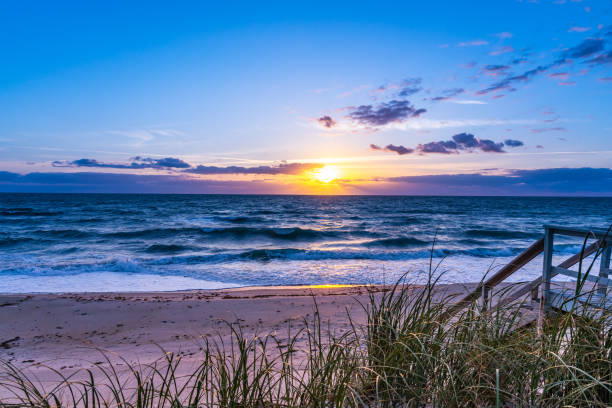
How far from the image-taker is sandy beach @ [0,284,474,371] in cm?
611

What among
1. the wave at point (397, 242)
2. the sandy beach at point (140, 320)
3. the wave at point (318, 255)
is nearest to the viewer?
the sandy beach at point (140, 320)

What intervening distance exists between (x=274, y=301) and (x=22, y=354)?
5.13 m

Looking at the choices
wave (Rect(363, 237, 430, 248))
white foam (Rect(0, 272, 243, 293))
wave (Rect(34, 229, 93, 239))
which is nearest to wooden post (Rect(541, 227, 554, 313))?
white foam (Rect(0, 272, 243, 293))

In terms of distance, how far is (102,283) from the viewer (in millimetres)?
11938

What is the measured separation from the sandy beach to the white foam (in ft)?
3.25

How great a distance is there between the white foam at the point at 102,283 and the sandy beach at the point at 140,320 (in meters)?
0.99

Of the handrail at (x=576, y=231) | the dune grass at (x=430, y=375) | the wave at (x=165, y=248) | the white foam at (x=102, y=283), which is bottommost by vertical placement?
the wave at (x=165, y=248)

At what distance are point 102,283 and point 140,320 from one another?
5.21 metres

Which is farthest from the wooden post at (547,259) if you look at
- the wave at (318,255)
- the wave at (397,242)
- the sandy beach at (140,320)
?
the wave at (397,242)

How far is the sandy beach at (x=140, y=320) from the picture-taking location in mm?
6109

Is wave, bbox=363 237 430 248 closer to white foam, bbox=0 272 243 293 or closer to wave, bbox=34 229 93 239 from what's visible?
white foam, bbox=0 272 243 293

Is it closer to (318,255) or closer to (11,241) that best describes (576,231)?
(318,255)

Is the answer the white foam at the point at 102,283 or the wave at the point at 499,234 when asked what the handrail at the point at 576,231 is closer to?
the white foam at the point at 102,283

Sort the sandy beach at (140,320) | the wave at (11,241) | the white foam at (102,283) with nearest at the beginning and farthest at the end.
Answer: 1. the sandy beach at (140,320)
2. the white foam at (102,283)
3. the wave at (11,241)
